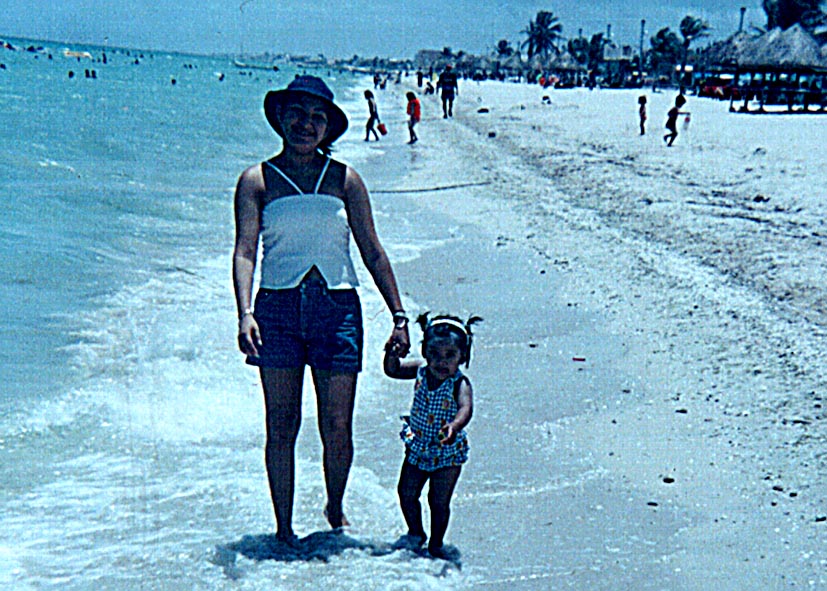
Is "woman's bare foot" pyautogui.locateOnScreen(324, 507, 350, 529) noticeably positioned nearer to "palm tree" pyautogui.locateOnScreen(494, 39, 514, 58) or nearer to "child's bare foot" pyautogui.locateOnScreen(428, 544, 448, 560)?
"child's bare foot" pyautogui.locateOnScreen(428, 544, 448, 560)

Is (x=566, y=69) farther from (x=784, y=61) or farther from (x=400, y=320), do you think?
(x=400, y=320)

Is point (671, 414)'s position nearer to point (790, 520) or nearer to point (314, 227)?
point (790, 520)

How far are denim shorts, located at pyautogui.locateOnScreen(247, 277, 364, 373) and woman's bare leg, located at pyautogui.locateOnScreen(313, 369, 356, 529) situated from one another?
0.06 meters

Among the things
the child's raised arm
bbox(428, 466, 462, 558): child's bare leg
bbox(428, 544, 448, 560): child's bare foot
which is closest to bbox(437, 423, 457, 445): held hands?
bbox(428, 466, 462, 558): child's bare leg

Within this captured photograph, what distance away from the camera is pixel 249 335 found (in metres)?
3.13

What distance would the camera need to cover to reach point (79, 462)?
444 cm

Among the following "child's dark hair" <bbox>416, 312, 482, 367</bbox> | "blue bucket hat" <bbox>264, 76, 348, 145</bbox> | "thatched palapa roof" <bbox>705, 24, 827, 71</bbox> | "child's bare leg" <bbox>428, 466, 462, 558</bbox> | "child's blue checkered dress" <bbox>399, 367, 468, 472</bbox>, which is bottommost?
"child's bare leg" <bbox>428, 466, 462, 558</bbox>

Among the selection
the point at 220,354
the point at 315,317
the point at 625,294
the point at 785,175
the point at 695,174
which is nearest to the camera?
the point at 315,317

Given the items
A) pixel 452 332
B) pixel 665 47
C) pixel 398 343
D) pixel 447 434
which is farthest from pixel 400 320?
pixel 665 47

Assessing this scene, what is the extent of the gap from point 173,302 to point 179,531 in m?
4.22

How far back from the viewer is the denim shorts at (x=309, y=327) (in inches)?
127

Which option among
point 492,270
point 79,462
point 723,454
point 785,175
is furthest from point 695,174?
point 79,462

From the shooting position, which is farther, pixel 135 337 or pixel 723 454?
pixel 135 337

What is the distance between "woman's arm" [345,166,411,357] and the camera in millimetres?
3309
